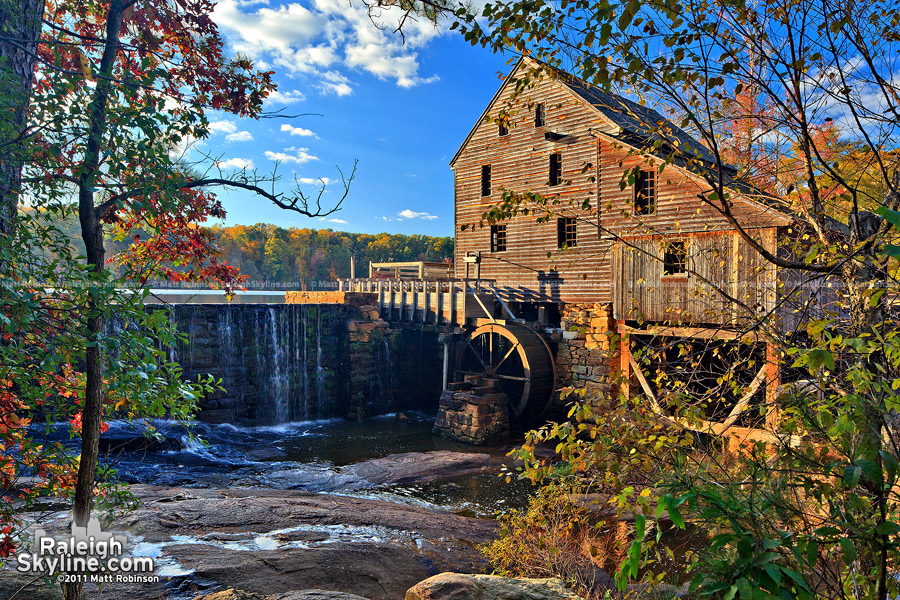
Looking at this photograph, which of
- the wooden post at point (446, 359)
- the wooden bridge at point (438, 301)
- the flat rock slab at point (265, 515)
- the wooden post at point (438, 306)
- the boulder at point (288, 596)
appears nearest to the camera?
the boulder at point (288, 596)

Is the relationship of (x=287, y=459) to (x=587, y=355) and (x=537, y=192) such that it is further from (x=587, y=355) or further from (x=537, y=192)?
(x=537, y=192)

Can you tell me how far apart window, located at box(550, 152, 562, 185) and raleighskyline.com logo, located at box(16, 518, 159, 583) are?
51.5ft

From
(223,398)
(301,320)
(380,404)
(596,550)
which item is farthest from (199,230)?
(380,404)

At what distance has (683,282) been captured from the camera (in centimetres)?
1281

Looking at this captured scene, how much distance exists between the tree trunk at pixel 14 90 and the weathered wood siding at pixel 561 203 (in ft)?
34.6

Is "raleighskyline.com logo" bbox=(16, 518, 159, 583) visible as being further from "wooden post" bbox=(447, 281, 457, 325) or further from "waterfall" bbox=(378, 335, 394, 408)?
"waterfall" bbox=(378, 335, 394, 408)

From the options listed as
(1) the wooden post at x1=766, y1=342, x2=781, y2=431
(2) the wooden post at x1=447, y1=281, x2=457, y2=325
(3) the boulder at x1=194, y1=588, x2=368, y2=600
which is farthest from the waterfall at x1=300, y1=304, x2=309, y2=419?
(3) the boulder at x1=194, y1=588, x2=368, y2=600

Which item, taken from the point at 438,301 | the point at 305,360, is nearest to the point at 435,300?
the point at 438,301

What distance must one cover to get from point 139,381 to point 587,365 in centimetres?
1393

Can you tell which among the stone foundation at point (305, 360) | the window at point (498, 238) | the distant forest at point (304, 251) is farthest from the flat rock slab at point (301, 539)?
the distant forest at point (304, 251)

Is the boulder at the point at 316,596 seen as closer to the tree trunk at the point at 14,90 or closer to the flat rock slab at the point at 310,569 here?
the flat rock slab at the point at 310,569

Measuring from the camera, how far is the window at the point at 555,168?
710 inches

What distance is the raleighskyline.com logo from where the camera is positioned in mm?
3391

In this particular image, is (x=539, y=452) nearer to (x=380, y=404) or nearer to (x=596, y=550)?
(x=596, y=550)
